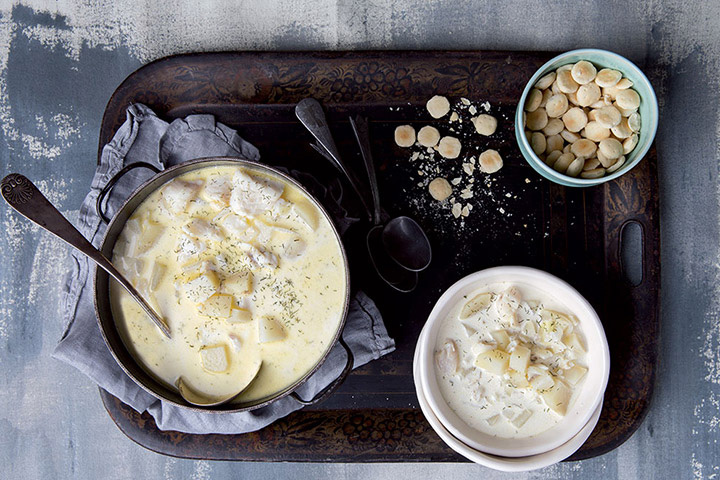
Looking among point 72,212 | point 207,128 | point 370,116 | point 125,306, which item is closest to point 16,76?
point 72,212

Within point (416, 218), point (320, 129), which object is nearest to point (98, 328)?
point (320, 129)

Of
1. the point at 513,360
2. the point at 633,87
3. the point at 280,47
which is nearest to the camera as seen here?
the point at 513,360

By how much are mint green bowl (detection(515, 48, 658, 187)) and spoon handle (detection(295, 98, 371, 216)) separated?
42 cm

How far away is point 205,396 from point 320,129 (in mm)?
656

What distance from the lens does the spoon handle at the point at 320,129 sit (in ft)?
4.23

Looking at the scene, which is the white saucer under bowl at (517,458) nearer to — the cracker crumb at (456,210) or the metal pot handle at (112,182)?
the cracker crumb at (456,210)

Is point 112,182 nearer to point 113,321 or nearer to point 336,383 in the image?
point 113,321

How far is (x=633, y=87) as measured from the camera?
1307mm

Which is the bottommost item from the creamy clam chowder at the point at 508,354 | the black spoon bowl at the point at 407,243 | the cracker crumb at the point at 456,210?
the creamy clam chowder at the point at 508,354

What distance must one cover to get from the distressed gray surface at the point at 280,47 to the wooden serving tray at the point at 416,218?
0.14m

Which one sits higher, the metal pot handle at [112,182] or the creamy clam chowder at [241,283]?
the metal pot handle at [112,182]

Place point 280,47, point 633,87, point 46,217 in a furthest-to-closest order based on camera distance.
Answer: point 280,47
point 633,87
point 46,217

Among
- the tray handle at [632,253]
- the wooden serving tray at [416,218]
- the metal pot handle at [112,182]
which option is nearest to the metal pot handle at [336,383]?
the wooden serving tray at [416,218]

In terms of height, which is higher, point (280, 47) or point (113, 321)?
point (280, 47)
